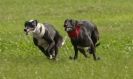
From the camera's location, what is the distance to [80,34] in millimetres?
15977

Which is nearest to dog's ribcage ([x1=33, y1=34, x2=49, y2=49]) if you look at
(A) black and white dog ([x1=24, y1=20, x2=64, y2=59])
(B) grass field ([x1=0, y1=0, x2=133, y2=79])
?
(A) black and white dog ([x1=24, y1=20, x2=64, y2=59])

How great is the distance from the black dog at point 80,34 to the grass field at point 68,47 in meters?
0.42

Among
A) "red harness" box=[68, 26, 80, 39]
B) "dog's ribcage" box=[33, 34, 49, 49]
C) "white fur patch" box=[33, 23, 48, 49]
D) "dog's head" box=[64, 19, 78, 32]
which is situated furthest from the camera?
"dog's ribcage" box=[33, 34, 49, 49]

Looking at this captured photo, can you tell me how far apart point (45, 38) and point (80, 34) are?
110 centimetres

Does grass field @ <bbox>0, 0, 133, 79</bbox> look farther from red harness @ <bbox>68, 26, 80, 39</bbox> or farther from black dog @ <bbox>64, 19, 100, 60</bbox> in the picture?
red harness @ <bbox>68, 26, 80, 39</bbox>

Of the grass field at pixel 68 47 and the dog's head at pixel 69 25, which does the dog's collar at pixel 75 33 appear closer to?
the dog's head at pixel 69 25

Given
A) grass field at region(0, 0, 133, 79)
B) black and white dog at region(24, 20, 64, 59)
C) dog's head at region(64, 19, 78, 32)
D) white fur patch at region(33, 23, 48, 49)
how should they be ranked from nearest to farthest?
grass field at region(0, 0, 133, 79)
dog's head at region(64, 19, 78, 32)
black and white dog at region(24, 20, 64, 59)
white fur patch at region(33, 23, 48, 49)

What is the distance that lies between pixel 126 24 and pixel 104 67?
13475mm

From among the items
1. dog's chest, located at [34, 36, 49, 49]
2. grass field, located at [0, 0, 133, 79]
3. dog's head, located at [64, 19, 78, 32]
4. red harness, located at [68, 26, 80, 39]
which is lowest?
grass field, located at [0, 0, 133, 79]

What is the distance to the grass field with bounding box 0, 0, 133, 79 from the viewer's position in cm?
1415

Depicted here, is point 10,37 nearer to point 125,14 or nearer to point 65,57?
point 65,57

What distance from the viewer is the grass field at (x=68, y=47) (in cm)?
1415

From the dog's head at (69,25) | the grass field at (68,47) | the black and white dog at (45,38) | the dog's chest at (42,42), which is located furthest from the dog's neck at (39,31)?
the dog's head at (69,25)

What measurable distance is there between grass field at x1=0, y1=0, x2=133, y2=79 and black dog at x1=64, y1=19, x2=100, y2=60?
419 millimetres
